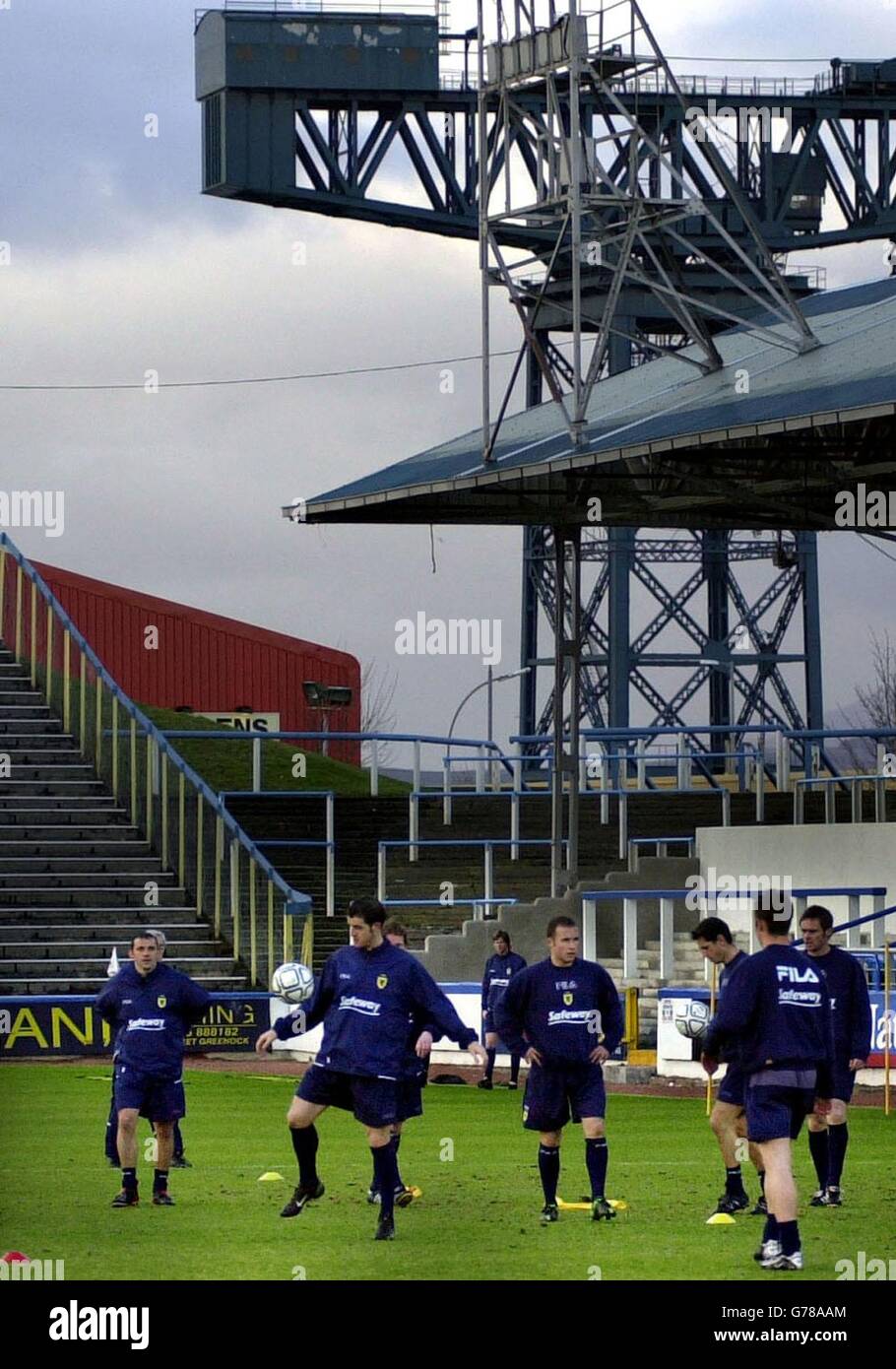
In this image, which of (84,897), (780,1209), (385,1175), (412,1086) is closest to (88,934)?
(84,897)

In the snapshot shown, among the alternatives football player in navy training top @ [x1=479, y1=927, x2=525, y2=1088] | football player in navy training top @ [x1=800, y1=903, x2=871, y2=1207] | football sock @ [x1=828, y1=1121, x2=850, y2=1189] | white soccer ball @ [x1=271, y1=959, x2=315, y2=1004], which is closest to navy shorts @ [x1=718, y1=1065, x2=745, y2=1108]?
football player in navy training top @ [x1=800, y1=903, x2=871, y2=1207]

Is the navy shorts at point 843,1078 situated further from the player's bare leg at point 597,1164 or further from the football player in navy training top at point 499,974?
the football player in navy training top at point 499,974

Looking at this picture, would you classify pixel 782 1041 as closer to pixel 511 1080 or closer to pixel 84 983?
pixel 511 1080

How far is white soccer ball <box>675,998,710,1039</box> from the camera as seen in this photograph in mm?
22938

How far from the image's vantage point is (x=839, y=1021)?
15008 millimetres

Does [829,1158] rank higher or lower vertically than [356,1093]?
lower

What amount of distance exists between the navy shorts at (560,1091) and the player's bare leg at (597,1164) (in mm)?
118

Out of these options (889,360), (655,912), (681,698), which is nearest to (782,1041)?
(889,360)

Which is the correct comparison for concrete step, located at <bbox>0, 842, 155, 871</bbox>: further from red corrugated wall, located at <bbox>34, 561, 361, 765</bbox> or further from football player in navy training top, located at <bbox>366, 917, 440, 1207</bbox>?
red corrugated wall, located at <bbox>34, 561, 361, 765</bbox>

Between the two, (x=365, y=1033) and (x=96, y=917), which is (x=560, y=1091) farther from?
(x=96, y=917)

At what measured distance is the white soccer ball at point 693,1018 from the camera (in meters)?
22.9

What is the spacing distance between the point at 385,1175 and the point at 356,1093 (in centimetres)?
48

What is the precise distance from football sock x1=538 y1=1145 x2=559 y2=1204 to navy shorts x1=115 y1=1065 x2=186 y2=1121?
2469 millimetres

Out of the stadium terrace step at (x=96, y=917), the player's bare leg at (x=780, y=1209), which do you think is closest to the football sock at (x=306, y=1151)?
the player's bare leg at (x=780, y=1209)
